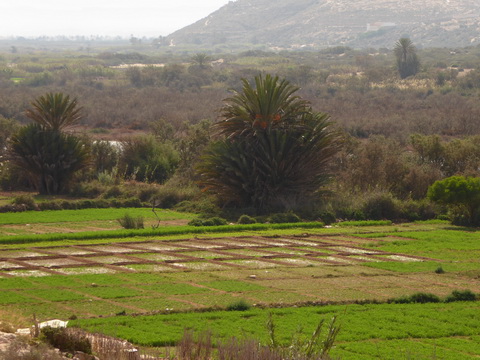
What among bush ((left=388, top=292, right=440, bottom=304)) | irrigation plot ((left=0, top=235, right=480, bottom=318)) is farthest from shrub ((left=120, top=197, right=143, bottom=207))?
bush ((left=388, top=292, right=440, bottom=304))

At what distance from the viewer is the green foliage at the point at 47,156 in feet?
107

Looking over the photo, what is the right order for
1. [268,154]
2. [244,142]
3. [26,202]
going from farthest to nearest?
[244,142] → [268,154] → [26,202]

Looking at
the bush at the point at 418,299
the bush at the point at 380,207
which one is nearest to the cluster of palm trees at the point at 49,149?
the bush at the point at 380,207

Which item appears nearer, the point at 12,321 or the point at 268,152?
the point at 12,321

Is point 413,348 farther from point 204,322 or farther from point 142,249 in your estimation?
point 142,249

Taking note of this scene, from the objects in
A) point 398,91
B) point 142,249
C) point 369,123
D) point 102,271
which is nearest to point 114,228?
point 142,249

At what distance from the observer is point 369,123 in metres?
62.1

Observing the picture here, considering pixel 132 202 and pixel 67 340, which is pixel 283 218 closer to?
pixel 132 202

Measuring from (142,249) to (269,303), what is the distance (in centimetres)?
691

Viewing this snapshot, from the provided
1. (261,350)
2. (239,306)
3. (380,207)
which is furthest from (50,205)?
(261,350)

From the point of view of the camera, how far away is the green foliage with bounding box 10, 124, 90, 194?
32.6 meters

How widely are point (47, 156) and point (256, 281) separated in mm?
17577

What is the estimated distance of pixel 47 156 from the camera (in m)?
32.6

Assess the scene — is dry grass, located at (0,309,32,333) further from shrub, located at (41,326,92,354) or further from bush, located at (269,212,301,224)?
bush, located at (269,212,301,224)
